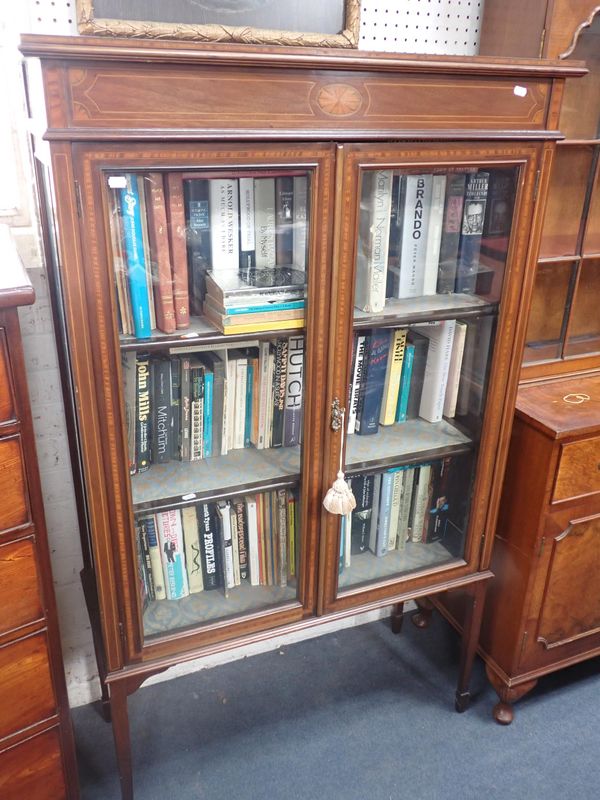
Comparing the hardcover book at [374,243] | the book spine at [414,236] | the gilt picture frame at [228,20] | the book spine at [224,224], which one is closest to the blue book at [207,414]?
the book spine at [224,224]

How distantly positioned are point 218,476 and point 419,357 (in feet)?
1.90

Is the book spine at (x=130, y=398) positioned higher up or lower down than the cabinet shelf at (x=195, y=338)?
lower down

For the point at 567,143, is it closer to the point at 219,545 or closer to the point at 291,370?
the point at 291,370

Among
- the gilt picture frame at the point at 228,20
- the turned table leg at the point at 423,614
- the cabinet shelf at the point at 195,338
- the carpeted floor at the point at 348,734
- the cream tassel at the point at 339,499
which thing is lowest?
the carpeted floor at the point at 348,734

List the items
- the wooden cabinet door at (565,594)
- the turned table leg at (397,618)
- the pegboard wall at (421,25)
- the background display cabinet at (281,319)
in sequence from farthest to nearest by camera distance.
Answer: the turned table leg at (397,618) → the wooden cabinet door at (565,594) → the pegboard wall at (421,25) → the background display cabinet at (281,319)

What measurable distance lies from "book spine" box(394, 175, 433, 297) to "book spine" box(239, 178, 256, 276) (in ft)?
1.13

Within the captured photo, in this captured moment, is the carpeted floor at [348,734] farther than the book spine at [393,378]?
Yes

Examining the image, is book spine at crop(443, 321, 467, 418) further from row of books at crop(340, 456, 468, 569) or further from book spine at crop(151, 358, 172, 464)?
book spine at crop(151, 358, 172, 464)

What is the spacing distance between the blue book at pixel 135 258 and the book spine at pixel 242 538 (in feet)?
1.70

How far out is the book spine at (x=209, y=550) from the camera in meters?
1.62

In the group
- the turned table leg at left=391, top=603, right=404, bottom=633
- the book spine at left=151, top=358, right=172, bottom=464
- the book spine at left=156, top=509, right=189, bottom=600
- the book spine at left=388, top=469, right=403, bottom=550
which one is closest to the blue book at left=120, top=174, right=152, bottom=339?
the book spine at left=151, top=358, right=172, bottom=464

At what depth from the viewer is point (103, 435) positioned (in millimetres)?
1289

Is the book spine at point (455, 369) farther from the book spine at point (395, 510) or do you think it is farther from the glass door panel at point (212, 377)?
the glass door panel at point (212, 377)

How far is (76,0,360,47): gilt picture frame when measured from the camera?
139cm
